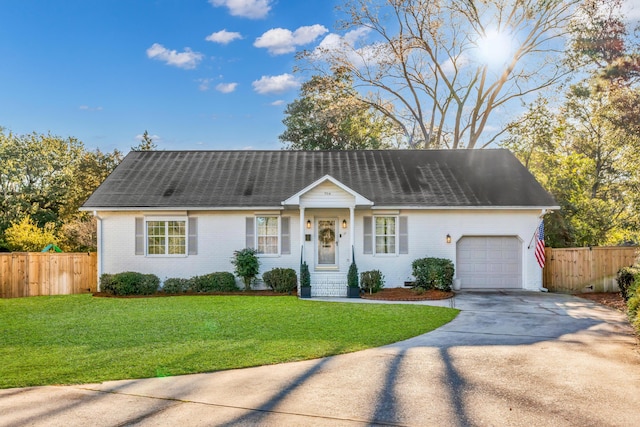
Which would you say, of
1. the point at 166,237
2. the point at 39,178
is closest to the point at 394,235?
the point at 166,237

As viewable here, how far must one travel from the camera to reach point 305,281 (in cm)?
1480

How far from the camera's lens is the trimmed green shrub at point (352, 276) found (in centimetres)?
1468

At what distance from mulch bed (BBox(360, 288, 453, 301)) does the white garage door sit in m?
2.02

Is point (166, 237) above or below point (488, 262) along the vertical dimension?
above

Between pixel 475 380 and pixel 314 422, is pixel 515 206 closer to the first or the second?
pixel 475 380

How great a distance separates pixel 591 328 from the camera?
9.60 meters

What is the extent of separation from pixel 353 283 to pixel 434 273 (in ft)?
8.47

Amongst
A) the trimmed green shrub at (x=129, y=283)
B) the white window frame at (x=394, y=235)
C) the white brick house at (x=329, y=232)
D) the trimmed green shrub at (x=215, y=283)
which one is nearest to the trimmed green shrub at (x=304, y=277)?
the white brick house at (x=329, y=232)

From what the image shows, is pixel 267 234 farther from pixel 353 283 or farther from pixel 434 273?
pixel 434 273

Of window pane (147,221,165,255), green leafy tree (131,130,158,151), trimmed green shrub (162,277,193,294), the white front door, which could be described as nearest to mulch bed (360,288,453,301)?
the white front door

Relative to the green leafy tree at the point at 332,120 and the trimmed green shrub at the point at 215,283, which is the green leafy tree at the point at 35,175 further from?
the trimmed green shrub at the point at 215,283

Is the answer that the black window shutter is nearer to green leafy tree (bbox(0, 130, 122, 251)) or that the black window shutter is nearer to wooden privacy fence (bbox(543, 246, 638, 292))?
wooden privacy fence (bbox(543, 246, 638, 292))

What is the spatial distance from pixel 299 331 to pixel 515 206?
1008 centimetres

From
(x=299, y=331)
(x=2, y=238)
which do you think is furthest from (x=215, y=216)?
(x=2, y=238)
